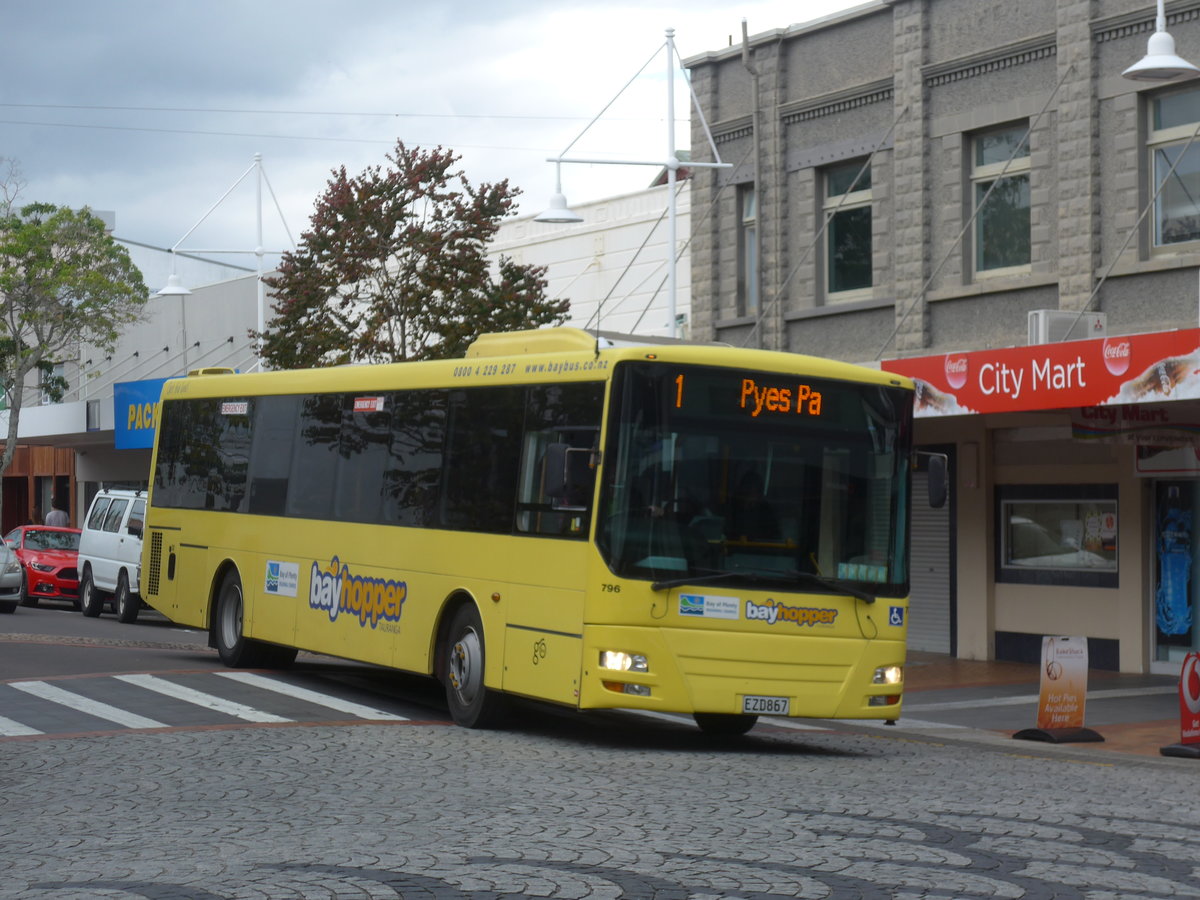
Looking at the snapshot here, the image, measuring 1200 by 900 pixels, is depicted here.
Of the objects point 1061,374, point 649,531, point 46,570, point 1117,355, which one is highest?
point 1117,355

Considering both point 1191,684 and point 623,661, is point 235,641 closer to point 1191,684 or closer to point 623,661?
point 623,661

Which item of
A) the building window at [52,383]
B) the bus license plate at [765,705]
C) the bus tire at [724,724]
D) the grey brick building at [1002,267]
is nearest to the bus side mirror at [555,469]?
the bus license plate at [765,705]

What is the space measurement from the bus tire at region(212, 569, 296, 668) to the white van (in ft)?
29.8

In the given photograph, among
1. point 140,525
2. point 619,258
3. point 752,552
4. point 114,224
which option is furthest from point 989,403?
point 114,224

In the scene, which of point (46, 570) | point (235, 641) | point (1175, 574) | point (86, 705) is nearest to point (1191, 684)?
point (1175, 574)

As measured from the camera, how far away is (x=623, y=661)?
40.0 ft

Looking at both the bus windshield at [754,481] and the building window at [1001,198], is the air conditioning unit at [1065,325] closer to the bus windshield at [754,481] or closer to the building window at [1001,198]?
the building window at [1001,198]

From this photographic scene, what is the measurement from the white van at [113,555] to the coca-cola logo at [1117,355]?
1596 cm

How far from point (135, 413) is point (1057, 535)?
25.9 metres

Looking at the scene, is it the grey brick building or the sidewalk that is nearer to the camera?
the sidewalk

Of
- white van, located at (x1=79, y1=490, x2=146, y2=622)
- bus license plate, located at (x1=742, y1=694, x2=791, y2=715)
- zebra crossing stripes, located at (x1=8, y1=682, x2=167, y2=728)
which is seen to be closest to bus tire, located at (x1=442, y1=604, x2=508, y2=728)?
bus license plate, located at (x1=742, y1=694, x2=791, y2=715)

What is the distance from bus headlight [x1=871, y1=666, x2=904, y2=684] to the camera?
13.0 meters

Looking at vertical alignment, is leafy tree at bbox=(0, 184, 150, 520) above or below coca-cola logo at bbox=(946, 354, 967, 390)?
above

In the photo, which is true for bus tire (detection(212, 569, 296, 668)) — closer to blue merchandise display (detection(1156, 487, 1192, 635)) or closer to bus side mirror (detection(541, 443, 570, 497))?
bus side mirror (detection(541, 443, 570, 497))
